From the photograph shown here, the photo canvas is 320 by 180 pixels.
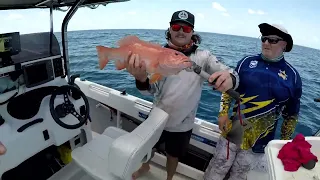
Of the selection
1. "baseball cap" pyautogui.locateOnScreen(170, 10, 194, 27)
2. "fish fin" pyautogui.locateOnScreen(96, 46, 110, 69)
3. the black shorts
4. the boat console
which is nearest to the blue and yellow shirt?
the black shorts

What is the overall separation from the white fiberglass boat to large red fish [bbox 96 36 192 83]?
519 mm

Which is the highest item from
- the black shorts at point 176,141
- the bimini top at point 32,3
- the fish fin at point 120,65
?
the bimini top at point 32,3

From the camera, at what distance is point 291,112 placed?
223 centimetres

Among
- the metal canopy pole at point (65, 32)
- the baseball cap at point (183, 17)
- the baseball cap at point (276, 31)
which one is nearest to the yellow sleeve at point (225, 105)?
the baseball cap at point (276, 31)

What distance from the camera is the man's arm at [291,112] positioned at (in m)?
2.15

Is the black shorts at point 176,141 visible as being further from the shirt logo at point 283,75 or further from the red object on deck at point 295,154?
the red object on deck at point 295,154

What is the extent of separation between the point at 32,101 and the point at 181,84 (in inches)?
65.1

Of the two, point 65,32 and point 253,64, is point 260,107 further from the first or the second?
point 65,32

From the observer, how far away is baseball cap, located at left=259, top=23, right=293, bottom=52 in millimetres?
2038

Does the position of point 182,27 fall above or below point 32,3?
below

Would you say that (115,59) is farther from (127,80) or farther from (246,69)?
(127,80)

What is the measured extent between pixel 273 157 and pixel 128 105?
255cm

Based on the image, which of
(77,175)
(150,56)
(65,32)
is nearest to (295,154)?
(150,56)

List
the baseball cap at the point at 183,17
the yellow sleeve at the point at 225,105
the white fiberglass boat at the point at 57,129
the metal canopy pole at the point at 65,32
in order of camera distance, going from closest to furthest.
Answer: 1. the white fiberglass boat at the point at 57,129
2. the baseball cap at the point at 183,17
3. the yellow sleeve at the point at 225,105
4. the metal canopy pole at the point at 65,32
